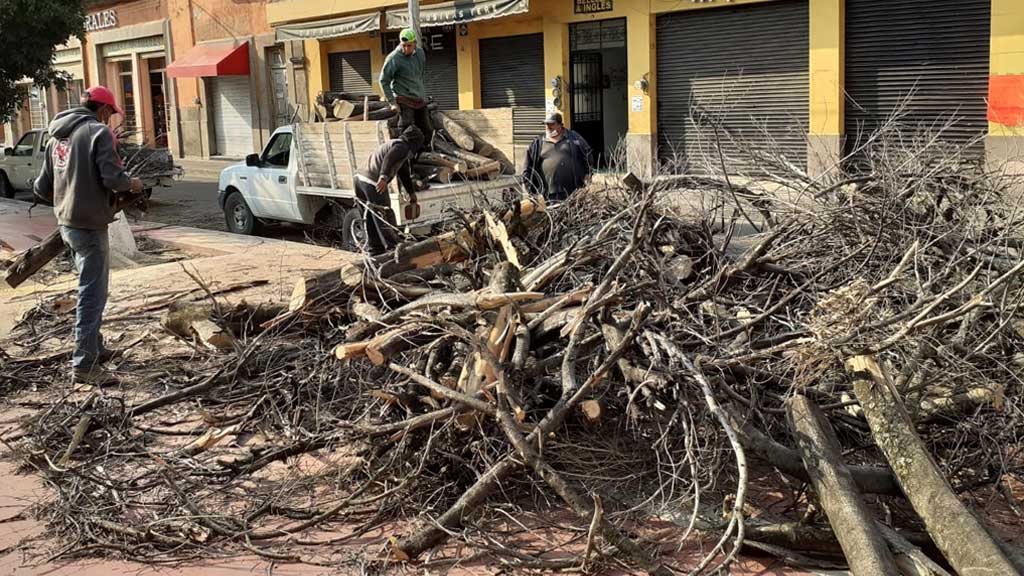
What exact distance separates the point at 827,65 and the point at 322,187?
8.87 m

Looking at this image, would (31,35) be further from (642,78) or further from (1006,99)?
(1006,99)

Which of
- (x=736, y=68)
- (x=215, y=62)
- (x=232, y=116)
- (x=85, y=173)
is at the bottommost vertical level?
(x=85, y=173)

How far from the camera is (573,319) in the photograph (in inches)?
177

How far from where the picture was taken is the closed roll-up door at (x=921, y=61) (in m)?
Answer: 14.9

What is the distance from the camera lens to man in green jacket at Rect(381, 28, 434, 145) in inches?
428

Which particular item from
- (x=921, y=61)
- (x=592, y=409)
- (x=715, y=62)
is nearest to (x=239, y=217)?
(x=715, y=62)

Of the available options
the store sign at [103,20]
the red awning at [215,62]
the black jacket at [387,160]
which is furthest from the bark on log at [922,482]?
the store sign at [103,20]

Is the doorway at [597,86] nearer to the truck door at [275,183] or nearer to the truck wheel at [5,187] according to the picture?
the truck door at [275,183]

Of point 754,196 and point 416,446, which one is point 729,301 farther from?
point 416,446

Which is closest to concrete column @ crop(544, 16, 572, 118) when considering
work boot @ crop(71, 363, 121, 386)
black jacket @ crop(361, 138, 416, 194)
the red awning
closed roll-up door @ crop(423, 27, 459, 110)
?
closed roll-up door @ crop(423, 27, 459, 110)

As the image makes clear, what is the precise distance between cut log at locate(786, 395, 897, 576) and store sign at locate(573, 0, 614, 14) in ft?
52.8

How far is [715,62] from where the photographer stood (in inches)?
Result: 711

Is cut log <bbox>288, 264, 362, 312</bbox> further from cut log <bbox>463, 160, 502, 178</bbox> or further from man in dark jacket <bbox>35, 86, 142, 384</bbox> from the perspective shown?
cut log <bbox>463, 160, 502, 178</bbox>

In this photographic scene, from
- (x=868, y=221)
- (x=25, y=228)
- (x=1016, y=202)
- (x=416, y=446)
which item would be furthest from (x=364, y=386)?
(x=25, y=228)
